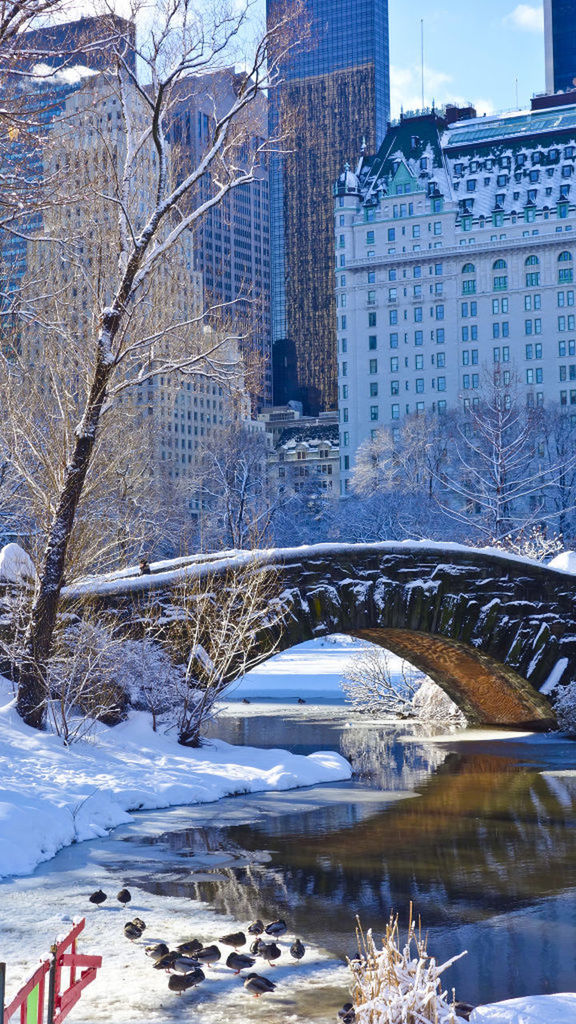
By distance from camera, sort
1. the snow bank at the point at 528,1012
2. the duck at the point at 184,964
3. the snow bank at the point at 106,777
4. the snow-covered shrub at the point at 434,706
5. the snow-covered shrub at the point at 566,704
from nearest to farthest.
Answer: the snow bank at the point at 528,1012 → the duck at the point at 184,964 → the snow bank at the point at 106,777 → the snow-covered shrub at the point at 566,704 → the snow-covered shrub at the point at 434,706

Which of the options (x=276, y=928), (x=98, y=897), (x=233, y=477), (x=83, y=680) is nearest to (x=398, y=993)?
(x=276, y=928)

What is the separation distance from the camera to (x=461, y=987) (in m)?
11.3

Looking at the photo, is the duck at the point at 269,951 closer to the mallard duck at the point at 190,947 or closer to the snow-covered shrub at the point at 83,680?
the mallard duck at the point at 190,947

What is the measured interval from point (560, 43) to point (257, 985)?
180171mm

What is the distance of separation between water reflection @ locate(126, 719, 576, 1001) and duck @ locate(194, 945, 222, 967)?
130 cm

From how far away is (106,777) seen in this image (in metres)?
20.5

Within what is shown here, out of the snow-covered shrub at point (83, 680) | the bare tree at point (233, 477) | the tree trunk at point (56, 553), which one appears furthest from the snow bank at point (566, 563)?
the bare tree at point (233, 477)

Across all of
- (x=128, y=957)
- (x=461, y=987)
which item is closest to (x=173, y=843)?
(x=128, y=957)

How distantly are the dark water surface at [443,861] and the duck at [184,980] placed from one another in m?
1.76

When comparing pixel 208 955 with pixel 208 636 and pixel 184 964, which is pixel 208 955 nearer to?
pixel 184 964

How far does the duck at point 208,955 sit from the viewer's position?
11617 millimetres

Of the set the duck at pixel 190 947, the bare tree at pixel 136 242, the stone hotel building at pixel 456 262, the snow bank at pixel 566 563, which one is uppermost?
the stone hotel building at pixel 456 262

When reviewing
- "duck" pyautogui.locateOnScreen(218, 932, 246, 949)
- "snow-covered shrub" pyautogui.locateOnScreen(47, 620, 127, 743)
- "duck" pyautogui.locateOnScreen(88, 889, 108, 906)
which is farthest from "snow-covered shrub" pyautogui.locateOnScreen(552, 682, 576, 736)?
"duck" pyautogui.locateOnScreen(218, 932, 246, 949)

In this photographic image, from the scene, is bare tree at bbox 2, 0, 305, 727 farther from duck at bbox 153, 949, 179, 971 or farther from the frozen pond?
duck at bbox 153, 949, 179, 971
